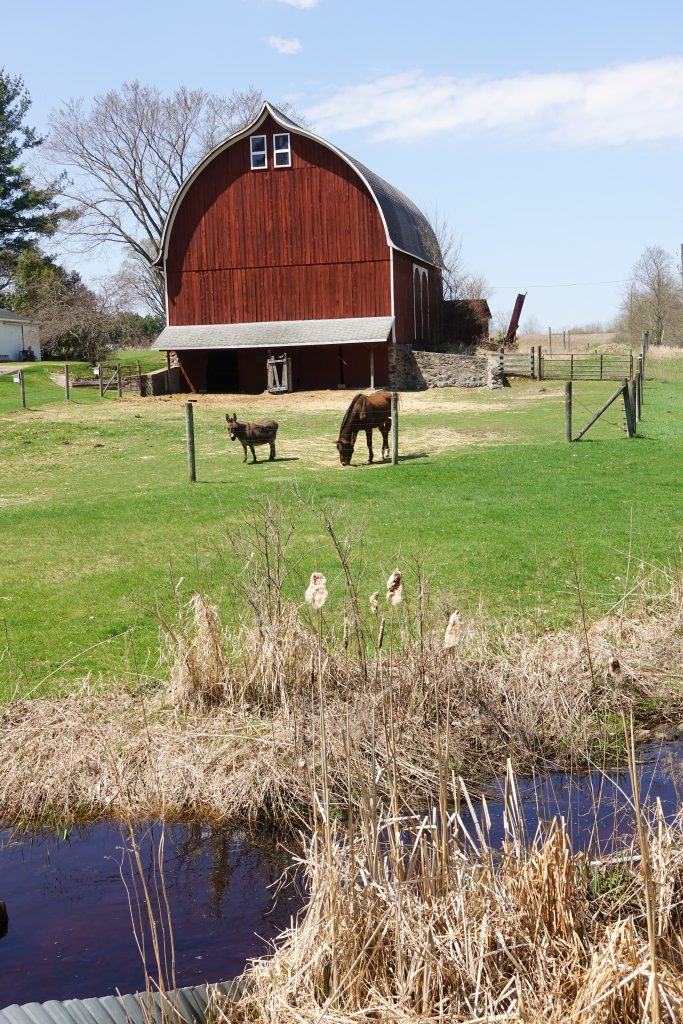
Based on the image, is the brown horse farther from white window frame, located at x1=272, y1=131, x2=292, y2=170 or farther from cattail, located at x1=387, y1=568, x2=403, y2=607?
white window frame, located at x1=272, y1=131, x2=292, y2=170

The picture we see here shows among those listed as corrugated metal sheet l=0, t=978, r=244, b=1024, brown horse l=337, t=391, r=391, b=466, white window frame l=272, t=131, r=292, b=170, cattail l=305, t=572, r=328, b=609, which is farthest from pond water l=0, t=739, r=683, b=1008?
white window frame l=272, t=131, r=292, b=170

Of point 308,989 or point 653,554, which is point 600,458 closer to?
point 653,554

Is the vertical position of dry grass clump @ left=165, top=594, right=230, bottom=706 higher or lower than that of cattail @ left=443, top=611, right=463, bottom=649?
lower

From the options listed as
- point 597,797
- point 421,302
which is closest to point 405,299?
point 421,302

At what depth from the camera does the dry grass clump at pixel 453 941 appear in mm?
4684

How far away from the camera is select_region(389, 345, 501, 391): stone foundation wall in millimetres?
40625

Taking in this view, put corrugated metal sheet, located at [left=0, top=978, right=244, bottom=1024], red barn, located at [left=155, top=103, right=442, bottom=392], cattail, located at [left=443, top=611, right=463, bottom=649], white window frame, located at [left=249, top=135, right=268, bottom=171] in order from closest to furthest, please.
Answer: corrugated metal sheet, located at [left=0, top=978, right=244, bottom=1024]
cattail, located at [left=443, top=611, right=463, bottom=649]
red barn, located at [left=155, top=103, right=442, bottom=392]
white window frame, located at [left=249, top=135, right=268, bottom=171]

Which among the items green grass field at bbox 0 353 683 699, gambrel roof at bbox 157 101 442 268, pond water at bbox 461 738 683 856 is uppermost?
gambrel roof at bbox 157 101 442 268

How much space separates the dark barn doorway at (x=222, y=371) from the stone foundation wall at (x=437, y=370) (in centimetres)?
622

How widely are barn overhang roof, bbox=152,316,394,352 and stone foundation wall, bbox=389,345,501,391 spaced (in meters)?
1.63

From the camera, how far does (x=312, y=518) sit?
1541 cm

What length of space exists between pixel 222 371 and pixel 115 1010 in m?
37.7

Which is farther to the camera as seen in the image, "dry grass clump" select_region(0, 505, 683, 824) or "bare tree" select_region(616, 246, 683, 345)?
"bare tree" select_region(616, 246, 683, 345)

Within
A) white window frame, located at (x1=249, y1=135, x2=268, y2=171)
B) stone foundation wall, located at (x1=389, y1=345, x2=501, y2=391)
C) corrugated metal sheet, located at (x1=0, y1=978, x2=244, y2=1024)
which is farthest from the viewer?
stone foundation wall, located at (x1=389, y1=345, x2=501, y2=391)
